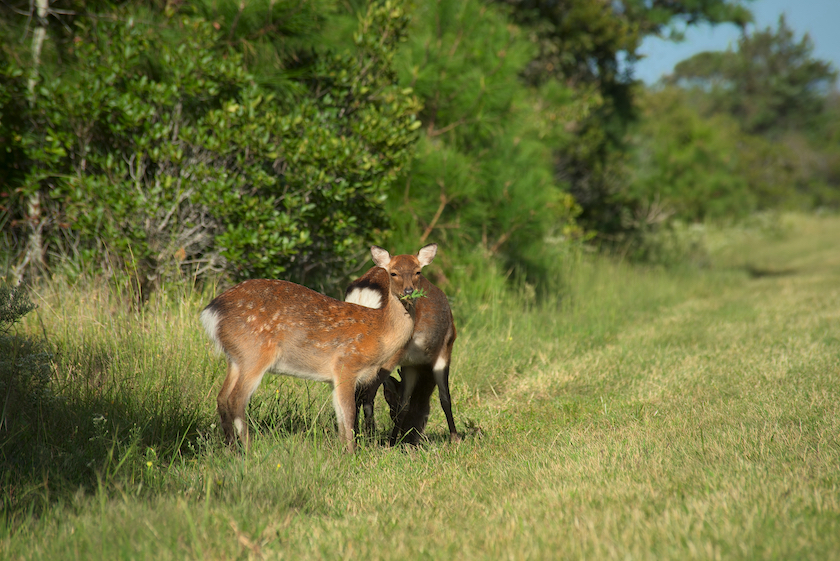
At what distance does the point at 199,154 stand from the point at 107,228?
116cm

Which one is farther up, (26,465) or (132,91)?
(132,91)

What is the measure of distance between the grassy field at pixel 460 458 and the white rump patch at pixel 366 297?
777 mm

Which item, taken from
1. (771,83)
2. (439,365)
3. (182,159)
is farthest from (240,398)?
(771,83)

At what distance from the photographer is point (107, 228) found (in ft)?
21.4

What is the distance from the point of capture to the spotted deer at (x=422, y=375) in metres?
5.03

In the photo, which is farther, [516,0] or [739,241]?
[739,241]

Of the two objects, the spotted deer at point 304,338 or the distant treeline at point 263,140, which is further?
the distant treeline at point 263,140

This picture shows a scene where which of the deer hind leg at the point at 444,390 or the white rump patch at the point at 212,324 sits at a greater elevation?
the white rump patch at the point at 212,324

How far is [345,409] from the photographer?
15.0ft

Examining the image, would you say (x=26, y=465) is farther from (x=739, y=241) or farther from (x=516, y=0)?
(x=739, y=241)

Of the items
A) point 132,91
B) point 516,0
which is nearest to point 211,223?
point 132,91

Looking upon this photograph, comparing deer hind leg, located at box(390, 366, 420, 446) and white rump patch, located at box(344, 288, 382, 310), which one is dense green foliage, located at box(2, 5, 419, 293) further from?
deer hind leg, located at box(390, 366, 420, 446)

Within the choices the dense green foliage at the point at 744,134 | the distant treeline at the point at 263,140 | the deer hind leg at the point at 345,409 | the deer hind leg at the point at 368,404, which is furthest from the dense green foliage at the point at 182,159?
the dense green foliage at the point at 744,134

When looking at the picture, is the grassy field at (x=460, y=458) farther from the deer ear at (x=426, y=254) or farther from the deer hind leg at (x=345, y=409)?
the deer ear at (x=426, y=254)
